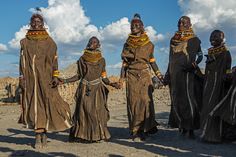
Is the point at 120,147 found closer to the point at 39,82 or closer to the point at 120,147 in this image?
the point at 120,147

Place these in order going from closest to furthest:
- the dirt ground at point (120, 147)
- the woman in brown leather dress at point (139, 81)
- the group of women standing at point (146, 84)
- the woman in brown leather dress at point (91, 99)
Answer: the dirt ground at point (120, 147)
the group of women standing at point (146, 84)
the woman in brown leather dress at point (91, 99)
the woman in brown leather dress at point (139, 81)

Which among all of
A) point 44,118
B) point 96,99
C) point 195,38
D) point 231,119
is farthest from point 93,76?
point 231,119

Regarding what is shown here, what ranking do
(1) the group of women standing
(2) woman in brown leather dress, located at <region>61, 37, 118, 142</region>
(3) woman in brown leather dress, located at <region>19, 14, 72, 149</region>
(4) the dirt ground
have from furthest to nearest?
(2) woman in brown leather dress, located at <region>61, 37, 118, 142</region>, (1) the group of women standing, (3) woman in brown leather dress, located at <region>19, 14, 72, 149</region>, (4) the dirt ground

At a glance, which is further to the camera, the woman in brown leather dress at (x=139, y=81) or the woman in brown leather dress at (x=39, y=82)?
the woman in brown leather dress at (x=139, y=81)

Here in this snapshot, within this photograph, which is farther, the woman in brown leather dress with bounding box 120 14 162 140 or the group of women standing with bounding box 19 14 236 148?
the woman in brown leather dress with bounding box 120 14 162 140

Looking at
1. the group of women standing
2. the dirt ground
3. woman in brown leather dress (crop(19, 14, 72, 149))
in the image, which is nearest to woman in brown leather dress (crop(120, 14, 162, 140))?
the group of women standing

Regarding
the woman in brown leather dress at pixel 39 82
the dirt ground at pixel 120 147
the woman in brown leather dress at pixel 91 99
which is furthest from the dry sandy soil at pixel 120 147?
the woman in brown leather dress at pixel 39 82

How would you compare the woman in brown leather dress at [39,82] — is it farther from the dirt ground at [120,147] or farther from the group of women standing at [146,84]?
the dirt ground at [120,147]

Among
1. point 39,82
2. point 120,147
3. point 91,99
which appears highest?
point 39,82

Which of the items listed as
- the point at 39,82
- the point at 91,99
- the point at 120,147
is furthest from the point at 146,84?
the point at 39,82

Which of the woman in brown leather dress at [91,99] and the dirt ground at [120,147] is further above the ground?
the woman in brown leather dress at [91,99]

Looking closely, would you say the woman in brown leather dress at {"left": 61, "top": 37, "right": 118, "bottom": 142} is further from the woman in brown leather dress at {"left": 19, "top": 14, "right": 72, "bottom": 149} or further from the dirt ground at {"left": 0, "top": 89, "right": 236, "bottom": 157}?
the woman in brown leather dress at {"left": 19, "top": 14, "right": 72, "bottom": 149}

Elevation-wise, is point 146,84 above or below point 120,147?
above

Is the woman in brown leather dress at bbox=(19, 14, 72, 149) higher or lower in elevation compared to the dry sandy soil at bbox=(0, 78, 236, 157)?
higher
